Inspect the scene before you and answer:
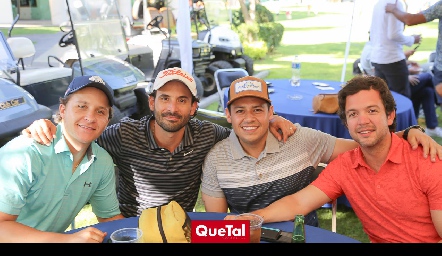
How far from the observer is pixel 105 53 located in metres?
6.44

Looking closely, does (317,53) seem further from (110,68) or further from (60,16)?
(60,16)

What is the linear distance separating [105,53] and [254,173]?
15.1ft

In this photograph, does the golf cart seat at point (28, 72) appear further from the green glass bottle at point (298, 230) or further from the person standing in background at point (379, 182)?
the green glass bottle at point (298, 230)

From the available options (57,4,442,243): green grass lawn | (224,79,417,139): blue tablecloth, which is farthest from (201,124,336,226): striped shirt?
(57,4,442,243): green grass lawn

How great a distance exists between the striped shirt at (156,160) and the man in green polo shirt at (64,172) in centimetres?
25

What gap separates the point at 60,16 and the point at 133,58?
20466 millimetres

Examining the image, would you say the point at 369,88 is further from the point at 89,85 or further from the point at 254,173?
the point at 89,85

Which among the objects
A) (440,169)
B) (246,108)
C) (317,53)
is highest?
(246,108)

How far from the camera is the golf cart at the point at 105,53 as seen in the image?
592cm

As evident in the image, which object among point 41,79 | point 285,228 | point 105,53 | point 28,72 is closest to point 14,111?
point 41,79

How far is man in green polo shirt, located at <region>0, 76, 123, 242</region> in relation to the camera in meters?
1.96

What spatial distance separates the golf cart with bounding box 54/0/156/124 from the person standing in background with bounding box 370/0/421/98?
10.0ft

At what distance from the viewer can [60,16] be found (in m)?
26.8

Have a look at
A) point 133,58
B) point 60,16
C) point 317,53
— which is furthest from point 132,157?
point 60,16
